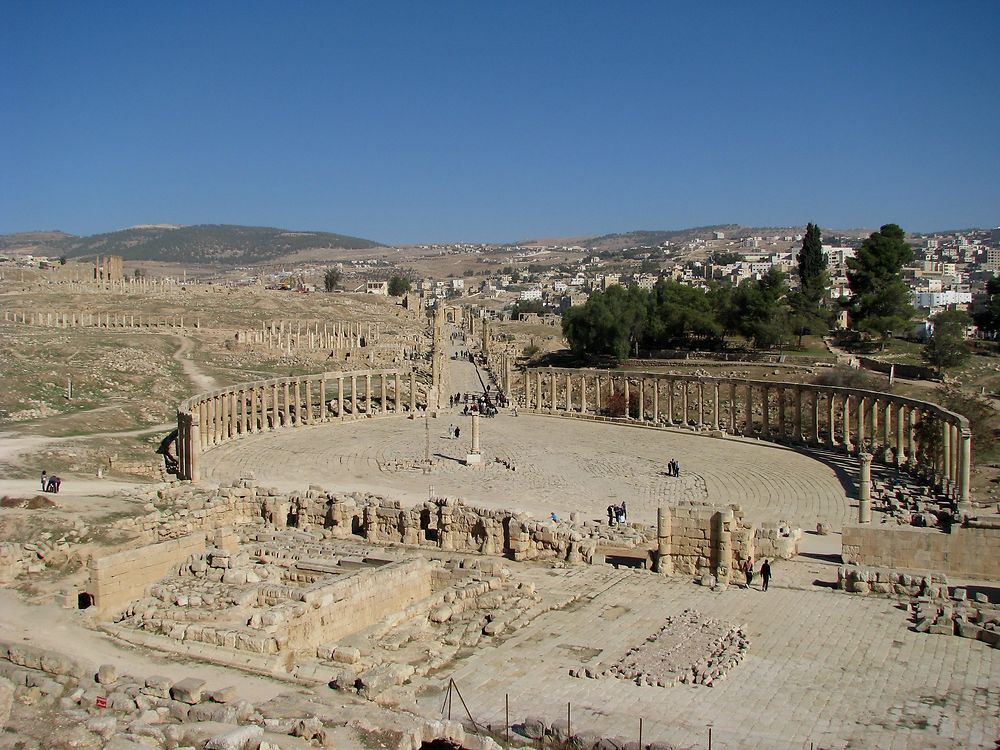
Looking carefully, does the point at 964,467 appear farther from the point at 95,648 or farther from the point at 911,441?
the point at 95,648

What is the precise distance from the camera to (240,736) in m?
11.2

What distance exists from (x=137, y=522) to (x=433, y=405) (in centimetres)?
3522

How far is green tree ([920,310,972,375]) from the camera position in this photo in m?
52.5

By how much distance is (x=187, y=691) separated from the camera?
1270 centimetres

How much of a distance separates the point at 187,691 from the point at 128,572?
21.0 ft

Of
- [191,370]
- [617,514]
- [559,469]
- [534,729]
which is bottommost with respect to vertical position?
[559,469]

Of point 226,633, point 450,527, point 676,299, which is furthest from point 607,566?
point 676,299

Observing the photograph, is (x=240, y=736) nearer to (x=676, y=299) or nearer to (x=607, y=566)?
(x=607, y=566)

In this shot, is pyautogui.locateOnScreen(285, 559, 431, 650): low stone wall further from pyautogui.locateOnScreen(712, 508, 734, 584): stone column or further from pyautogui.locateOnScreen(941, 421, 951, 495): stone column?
pyautogui.locateOnScreen(941, 421, 951, 495): stone column

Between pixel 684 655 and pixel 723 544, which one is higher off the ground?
pixel 723 544

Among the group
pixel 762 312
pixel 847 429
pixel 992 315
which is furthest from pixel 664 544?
pixel 992 315

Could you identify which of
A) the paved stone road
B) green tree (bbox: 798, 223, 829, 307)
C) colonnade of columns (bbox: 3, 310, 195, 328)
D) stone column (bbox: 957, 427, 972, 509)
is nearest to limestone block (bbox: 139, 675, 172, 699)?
the paved stone road

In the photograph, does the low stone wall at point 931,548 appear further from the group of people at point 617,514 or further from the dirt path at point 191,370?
the dirt path at point 191,370

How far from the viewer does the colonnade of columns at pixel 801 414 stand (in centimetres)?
3505
